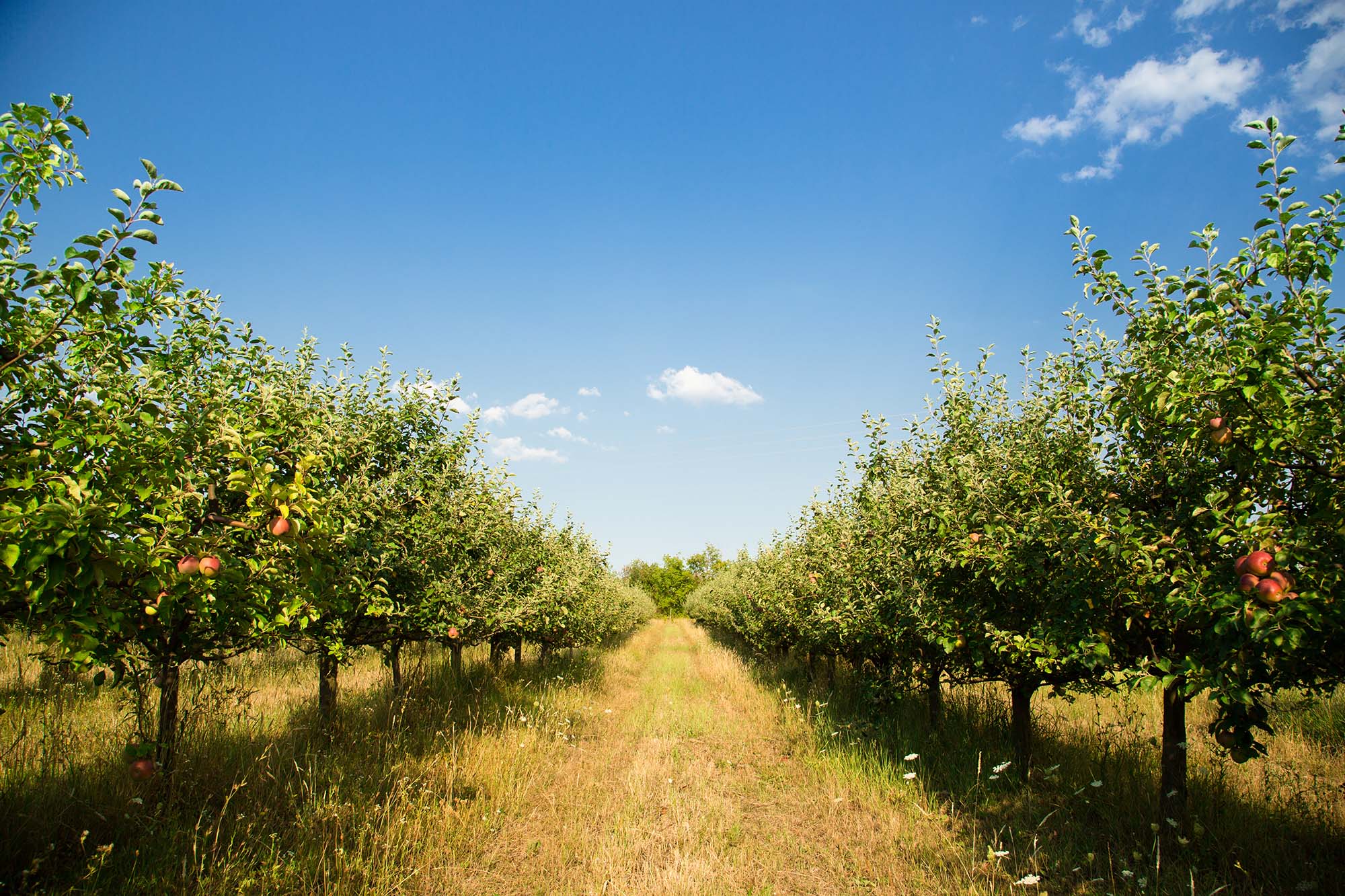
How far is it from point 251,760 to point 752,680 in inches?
487

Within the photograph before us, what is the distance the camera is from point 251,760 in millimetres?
6191

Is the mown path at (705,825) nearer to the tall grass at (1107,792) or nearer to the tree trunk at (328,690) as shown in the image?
the tall grass at (1107,792)

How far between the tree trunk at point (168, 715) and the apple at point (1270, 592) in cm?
787

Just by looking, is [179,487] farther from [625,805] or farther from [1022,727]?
[1022,727]

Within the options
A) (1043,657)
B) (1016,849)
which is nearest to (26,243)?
(1043,657)

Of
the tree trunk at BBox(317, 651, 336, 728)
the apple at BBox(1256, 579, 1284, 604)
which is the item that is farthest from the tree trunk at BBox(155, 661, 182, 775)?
the apple at BBox(1256, 579, 1284, 604)

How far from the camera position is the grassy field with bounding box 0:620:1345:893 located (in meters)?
4.66

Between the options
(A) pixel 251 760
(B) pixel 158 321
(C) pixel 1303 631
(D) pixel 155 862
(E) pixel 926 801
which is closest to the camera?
(C) pixel 1303 631

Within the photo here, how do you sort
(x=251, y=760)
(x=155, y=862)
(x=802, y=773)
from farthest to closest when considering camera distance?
(x=802, y=773), (x=251, y=760), (x=155, y=862)

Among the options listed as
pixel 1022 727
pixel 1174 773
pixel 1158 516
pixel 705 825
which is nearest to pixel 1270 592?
pixel 1158 516

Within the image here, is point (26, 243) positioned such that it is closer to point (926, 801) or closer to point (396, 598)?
point (396, 598)

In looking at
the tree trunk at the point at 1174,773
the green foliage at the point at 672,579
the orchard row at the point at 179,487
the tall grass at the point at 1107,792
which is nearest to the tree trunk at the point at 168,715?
the orchard row at the point at 179,487

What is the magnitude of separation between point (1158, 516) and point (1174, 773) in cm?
230

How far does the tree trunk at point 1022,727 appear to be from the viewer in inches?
271
